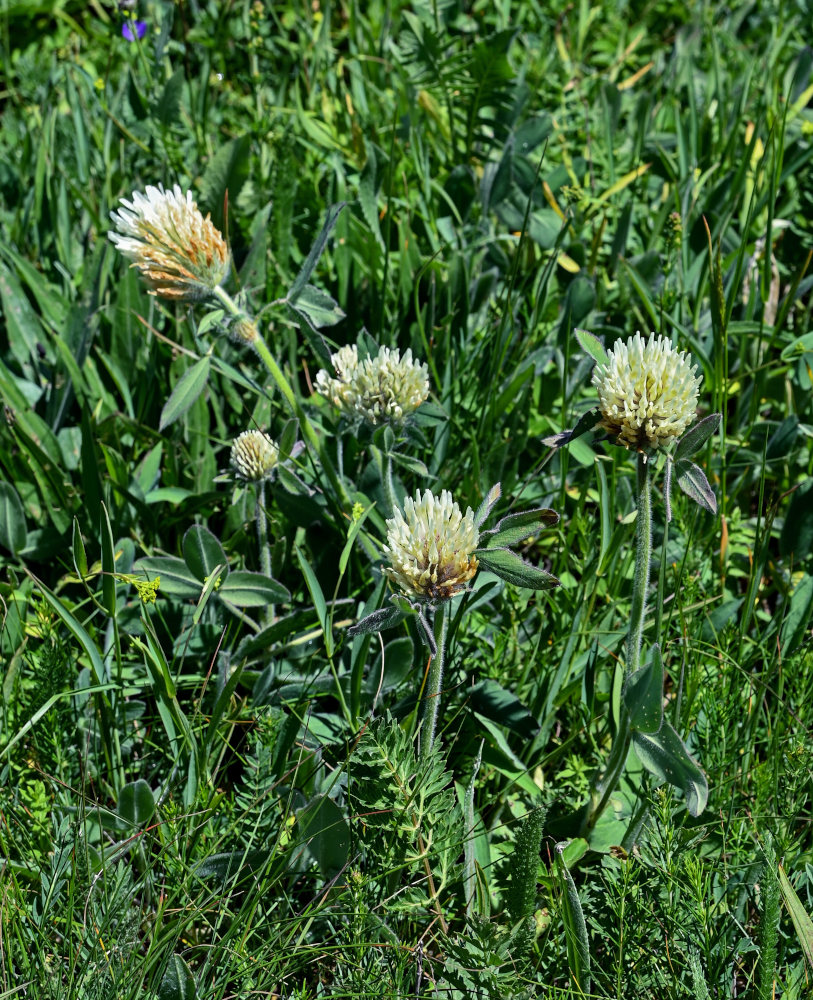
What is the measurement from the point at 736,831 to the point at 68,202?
2666mm

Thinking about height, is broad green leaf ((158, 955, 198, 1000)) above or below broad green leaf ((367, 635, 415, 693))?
below

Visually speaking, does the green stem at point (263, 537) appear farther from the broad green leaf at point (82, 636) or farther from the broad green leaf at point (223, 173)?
the broad green leaf at point (223, 173)

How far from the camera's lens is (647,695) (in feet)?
4.97

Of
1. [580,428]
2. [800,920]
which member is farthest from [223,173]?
[800,920]

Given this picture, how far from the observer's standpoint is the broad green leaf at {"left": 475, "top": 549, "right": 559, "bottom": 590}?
1.63m

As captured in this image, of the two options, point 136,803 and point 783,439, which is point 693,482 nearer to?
point 783,439

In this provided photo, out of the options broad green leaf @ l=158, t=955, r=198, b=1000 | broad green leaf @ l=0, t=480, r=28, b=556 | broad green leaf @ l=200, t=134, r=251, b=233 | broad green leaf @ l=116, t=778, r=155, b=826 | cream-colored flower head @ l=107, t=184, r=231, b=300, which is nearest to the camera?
broad green leaf @ l=158, t=955, r=198, b=1000

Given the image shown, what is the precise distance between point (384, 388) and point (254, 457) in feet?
1.05

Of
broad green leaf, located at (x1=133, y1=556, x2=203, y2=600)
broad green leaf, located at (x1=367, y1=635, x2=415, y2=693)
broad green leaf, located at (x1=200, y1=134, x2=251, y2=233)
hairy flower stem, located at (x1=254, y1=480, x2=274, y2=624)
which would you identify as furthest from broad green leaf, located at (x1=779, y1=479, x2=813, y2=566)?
broad green leaf, located at (x1=200, y1=134, x2=251, y2=233)

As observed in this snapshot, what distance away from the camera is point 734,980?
1.58 m

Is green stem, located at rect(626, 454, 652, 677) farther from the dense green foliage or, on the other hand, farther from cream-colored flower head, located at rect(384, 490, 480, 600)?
cream-colored flower head, located at rect(384, 490, 480, 600)

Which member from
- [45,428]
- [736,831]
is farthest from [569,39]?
[736,831]

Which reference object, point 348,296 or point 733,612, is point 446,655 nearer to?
point 733,612

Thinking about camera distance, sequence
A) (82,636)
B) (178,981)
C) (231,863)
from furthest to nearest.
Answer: (82,636)
(231,863)
(178,981)
